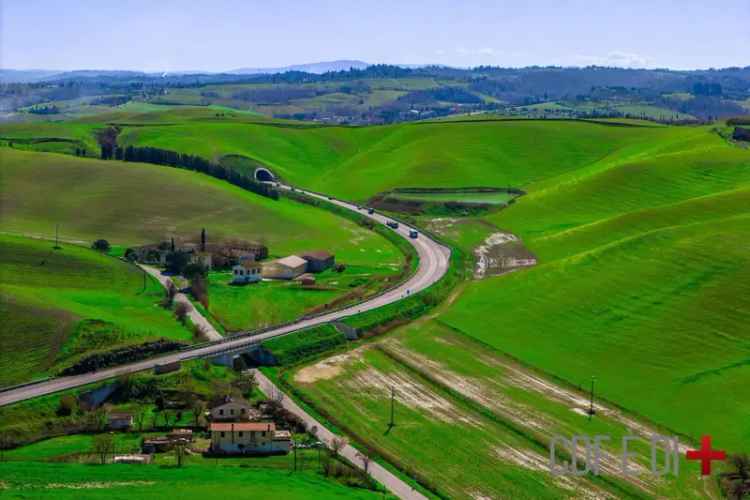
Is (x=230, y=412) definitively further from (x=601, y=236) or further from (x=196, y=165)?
(x=196, y=165)

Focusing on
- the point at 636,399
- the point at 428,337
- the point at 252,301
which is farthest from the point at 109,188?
the point at 636,399

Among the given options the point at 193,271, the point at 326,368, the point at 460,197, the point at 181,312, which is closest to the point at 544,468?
the point at 326,368

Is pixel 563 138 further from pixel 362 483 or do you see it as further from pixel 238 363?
pixel 362 483

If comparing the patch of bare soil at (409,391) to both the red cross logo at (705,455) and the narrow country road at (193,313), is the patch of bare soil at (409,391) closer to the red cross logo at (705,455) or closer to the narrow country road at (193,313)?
the narrow country road at (193,313)

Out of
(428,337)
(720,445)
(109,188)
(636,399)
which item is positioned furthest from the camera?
(109,188)

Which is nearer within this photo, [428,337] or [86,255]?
[428,337]

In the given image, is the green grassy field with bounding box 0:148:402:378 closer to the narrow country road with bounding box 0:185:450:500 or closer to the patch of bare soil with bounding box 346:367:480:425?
the narrow country road with bounding box 0:185:450:500

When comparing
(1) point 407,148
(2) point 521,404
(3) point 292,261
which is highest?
(1) point 407,148
